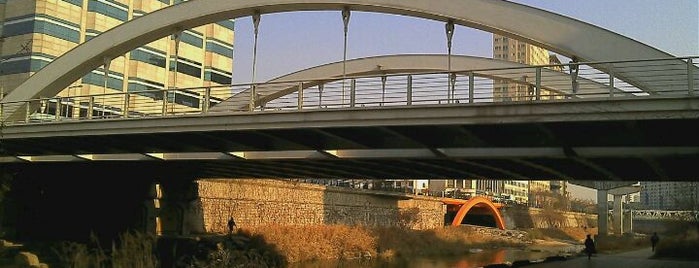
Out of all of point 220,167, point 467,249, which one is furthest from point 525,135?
point 467,249

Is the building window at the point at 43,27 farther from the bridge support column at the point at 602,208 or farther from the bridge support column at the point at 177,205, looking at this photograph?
the bridge support column at the point at 602,208

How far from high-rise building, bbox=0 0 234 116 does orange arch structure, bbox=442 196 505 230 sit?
27.8 m

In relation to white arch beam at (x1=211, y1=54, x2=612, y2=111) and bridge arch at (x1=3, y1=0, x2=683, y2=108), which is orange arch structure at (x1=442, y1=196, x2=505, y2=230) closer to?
white arch beam at (x1=211, y1=54, x2=612, y2=111)

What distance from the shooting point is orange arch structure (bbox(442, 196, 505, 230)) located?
6788 centimetres

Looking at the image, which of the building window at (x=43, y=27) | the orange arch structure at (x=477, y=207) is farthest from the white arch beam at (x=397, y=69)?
the orange arch structure at (x=477, y=207)

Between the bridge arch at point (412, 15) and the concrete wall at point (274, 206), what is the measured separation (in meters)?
9.82

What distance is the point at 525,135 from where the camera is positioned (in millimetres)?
16906

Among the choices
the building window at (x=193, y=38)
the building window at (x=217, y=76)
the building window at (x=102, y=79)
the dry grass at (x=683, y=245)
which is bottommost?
the dry grass at (x=683, y=245)

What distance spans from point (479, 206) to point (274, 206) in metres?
38.1

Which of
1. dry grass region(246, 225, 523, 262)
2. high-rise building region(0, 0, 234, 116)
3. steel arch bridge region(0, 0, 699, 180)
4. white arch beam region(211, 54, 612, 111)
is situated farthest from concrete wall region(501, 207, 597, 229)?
steel arch bridge region(0, 0, 699, 180)

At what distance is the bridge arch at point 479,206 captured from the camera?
222 feet

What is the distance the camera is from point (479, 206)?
246 ft

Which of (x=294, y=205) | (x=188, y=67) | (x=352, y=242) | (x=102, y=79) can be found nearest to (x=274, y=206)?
(x=294, y=205)

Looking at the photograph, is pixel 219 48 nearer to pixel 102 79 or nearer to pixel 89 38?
pixel 102 79
